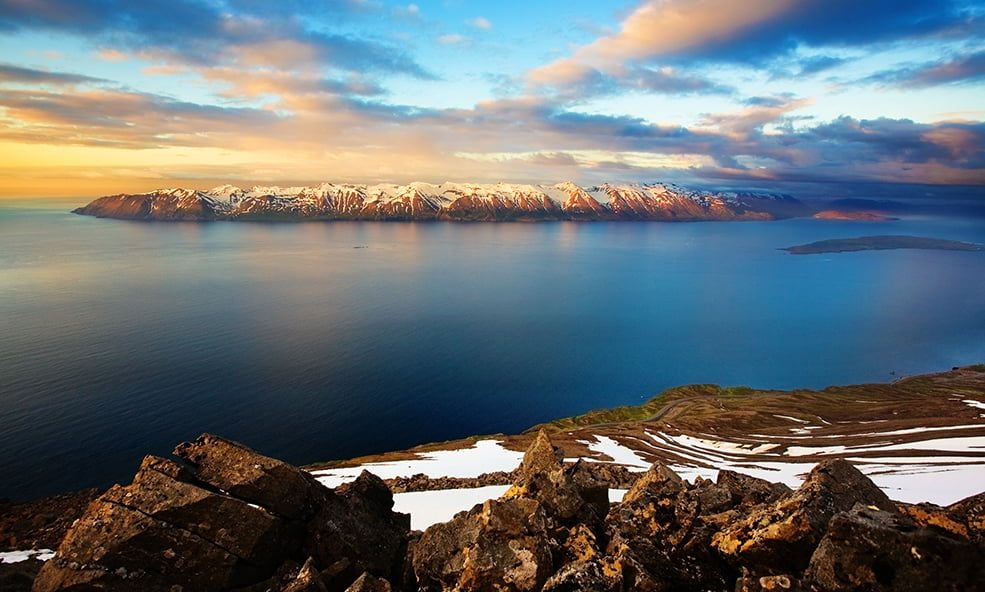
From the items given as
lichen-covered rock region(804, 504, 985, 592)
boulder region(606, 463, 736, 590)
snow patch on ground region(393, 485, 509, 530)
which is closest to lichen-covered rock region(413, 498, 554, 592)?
boulder region(606, 463, 736, 590)

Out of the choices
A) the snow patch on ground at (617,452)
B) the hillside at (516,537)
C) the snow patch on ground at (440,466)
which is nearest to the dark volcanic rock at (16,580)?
the hillside at (516,537)

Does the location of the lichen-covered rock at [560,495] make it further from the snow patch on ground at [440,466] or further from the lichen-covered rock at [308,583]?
the snow patch on ground at [440,466]

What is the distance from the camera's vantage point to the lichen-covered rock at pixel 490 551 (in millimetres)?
11570

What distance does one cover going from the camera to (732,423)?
257 ft

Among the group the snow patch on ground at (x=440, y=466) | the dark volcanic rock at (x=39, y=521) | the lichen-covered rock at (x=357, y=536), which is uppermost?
the lichen-covered rock at (x=357, y=536)

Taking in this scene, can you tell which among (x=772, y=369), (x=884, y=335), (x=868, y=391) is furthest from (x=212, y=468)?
(x=884, y=335)

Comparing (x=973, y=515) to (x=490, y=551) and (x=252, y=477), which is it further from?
(x=252, y=477)

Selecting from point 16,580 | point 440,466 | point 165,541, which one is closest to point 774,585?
point 165,541

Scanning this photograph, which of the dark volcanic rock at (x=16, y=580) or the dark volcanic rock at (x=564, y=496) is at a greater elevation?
the dark volcanic rock at (x=564, y=496)

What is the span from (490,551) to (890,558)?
26.3 feet

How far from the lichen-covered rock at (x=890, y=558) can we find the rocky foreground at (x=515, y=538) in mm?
20

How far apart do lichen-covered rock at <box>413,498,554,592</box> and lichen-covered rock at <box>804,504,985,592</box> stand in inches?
221

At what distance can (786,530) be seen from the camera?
10852 millimetres

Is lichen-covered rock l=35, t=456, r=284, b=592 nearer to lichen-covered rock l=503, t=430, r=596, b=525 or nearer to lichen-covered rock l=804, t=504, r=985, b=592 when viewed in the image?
lichen-covered rock l=503, t=430, r=596, b=525
